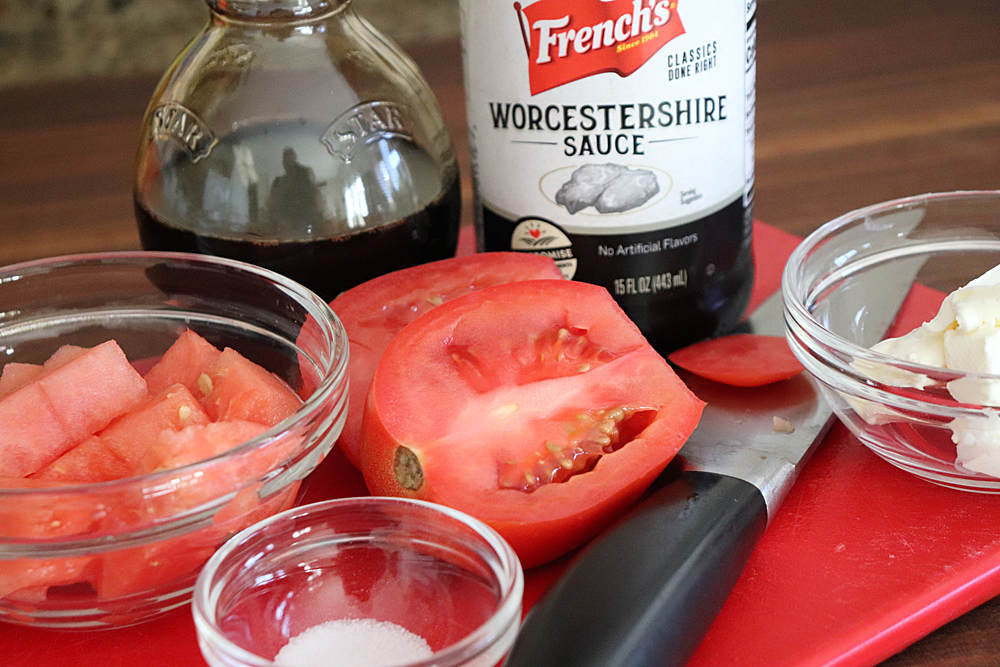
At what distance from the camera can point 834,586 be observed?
0.77m

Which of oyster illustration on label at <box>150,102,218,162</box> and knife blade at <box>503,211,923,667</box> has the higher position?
oyster illustration on label at <box>150,102,218,162</box>

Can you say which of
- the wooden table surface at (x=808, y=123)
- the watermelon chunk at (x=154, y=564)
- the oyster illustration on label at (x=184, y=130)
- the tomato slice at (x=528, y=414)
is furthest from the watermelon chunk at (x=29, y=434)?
the wooden table surface at (x=808, y=123)

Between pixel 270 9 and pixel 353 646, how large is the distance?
638 mm

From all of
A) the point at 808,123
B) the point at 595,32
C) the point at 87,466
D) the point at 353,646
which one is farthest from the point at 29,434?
the point at 808,123

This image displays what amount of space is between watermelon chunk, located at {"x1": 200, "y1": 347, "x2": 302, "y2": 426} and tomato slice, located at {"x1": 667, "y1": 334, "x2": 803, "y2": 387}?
37cm

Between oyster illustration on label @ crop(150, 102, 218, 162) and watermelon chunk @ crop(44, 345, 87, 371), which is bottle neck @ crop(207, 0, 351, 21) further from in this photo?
watermelon chunk @ crop(44, 345, 87, 371)

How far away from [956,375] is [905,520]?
0.14 meters

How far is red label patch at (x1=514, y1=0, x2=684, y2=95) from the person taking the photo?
3.00ft

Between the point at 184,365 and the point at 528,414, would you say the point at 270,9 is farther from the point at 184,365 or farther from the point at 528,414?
the point at 528,414

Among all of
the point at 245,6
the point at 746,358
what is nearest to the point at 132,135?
the point at 245,6

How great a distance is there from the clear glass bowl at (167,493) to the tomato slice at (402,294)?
1.7 inches

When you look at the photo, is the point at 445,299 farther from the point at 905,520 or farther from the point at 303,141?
the point at 905,520

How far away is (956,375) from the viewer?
755 mm

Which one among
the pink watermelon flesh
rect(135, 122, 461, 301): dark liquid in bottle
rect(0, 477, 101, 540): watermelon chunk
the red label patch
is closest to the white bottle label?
the red label patch
